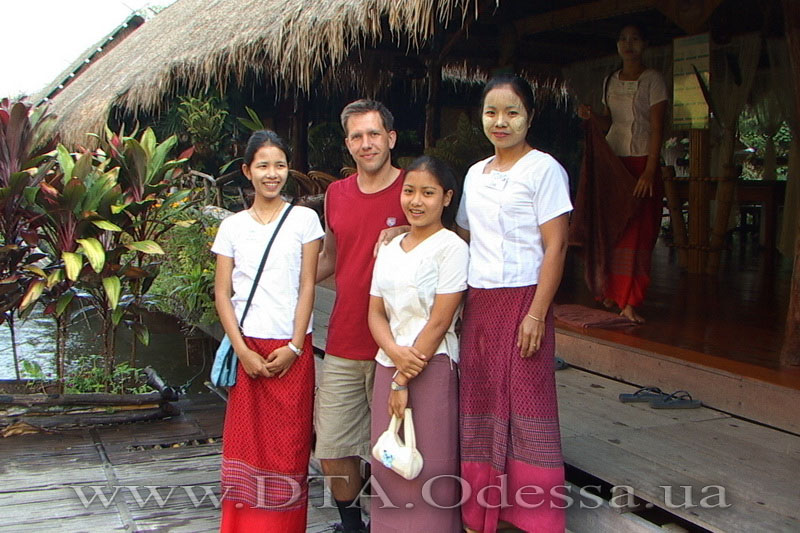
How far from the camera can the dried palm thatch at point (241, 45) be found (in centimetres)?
492

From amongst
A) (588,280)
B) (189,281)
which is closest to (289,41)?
(189,281)

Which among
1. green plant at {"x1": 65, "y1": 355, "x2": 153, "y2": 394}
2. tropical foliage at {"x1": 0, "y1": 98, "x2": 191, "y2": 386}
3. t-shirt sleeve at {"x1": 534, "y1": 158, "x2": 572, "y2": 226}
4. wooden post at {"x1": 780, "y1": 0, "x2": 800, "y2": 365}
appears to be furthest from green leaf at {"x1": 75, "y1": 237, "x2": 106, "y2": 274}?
wooden post at {"x1": 780, "y1": 0, "x2": 800, "y2": 365}

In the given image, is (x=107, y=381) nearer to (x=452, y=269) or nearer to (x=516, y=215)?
(x=452, y=269)

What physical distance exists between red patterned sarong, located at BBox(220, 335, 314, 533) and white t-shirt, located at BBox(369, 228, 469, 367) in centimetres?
46

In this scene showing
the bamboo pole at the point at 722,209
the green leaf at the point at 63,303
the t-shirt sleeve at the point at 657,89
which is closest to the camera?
the t-shirt sleeve at the point at 657,89

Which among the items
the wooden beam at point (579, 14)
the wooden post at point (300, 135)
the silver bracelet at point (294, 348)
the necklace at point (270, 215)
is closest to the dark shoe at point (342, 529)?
the silver bracelet at point (294, 348)

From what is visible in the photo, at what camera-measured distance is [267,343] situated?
2.69 meters

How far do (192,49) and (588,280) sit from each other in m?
5.24

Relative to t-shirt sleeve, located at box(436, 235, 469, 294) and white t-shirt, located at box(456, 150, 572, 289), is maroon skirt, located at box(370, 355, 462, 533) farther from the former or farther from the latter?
white t-shirt, located at box(456, 150, 572, 289)

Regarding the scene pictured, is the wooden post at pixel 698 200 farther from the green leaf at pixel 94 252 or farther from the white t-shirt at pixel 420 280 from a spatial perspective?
the white t-shirt at pixel 420 280

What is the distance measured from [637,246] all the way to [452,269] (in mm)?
2262

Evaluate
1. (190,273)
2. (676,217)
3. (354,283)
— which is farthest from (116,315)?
(676,217)

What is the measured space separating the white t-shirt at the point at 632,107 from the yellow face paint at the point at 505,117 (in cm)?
212

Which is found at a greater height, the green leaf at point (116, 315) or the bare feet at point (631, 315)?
the bare feet at point (631, 315)
